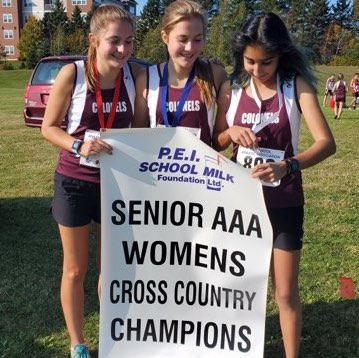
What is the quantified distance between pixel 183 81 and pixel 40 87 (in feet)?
31.2

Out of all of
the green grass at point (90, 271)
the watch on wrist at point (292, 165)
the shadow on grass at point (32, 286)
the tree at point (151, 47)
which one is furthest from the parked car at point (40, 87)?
the tree at point (151, 47)

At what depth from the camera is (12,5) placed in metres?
83.8

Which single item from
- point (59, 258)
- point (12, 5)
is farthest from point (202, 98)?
point (12, 5)

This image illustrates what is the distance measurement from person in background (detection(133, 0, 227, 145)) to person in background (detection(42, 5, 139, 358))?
0.14 metres

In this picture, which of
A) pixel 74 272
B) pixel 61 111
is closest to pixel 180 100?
pixel 61 111

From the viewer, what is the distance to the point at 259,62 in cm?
256

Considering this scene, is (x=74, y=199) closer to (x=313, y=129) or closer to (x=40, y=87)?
(x=313, y=129)

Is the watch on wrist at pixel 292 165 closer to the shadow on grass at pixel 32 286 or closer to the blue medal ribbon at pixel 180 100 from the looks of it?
the blue medal ribbon at pixel 180 100

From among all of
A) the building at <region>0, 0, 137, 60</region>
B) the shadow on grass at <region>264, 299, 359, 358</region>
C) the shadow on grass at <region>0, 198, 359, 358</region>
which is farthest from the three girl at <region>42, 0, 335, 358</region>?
the building at <region>0, 0, 137, 60</region>

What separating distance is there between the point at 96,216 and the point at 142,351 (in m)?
0.79

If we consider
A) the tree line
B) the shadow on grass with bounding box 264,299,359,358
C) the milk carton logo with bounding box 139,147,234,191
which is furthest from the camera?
the tree line

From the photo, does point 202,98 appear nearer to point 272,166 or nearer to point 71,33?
point 272,166

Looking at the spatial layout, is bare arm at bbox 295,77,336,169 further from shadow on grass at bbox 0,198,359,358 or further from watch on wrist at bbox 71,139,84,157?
shadow on grass at bbox 0,198,359,358

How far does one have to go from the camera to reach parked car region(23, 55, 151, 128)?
38.0 feet
